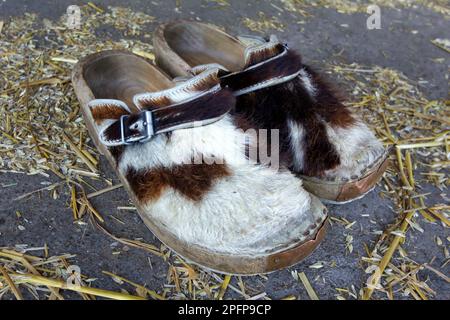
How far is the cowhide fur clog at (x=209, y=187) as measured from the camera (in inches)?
36.8

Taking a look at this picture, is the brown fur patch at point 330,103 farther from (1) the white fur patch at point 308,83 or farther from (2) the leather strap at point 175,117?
(2) the leather strap at point 175,117

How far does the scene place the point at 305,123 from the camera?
1098 millimetres

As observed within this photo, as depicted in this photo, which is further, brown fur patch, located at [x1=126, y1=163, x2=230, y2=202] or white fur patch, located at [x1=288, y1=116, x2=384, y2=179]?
white fur patch, located at [x1=288, y1=116, x2=384, y2=179]

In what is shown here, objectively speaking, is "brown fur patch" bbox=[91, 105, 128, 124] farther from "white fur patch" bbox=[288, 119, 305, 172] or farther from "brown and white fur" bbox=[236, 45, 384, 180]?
"white fur patch" bbox=[288, 119, 305, 172]

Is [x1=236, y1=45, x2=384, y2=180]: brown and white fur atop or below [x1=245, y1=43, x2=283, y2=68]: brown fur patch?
below

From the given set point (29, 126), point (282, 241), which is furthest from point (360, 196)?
point (29, 126)

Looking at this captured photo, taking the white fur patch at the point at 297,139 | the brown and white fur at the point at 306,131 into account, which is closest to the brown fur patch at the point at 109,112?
the brown and white fur at the point at 306,131

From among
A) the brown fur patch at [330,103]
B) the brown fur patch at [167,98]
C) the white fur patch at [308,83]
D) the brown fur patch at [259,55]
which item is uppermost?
the brown fur patch at [259,55]

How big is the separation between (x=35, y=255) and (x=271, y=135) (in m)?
0.54

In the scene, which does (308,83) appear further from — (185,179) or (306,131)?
(185,179)

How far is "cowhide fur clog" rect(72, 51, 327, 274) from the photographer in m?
0.94

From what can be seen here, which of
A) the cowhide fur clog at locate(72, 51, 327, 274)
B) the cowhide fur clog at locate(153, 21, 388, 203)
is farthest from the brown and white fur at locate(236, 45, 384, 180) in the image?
the cowhide fur clog at locate(72, 51, 327, 274)

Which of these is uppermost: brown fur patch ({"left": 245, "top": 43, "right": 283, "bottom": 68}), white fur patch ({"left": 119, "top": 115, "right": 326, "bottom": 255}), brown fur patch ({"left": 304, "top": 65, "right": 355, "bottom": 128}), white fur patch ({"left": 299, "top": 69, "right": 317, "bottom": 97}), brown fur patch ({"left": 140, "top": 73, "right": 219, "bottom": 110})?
brown fur patch ({"left": 245, "top": 43, "right": 283, "bottom": 68})

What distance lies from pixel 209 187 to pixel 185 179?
0.05 m
